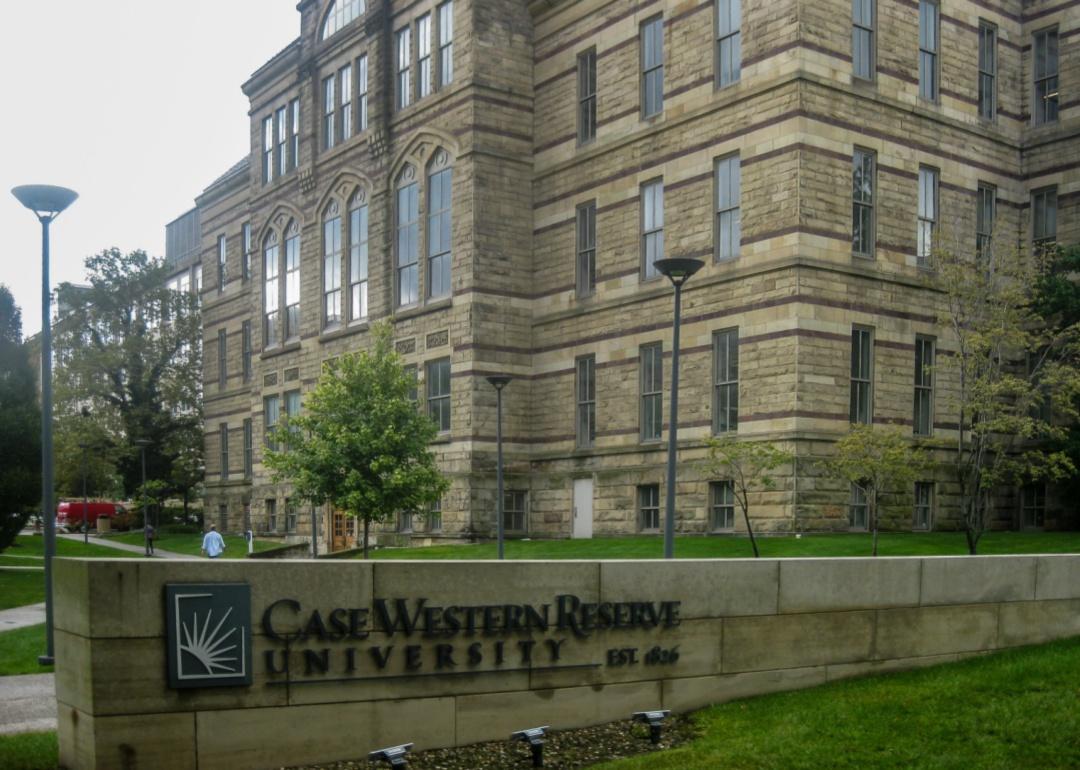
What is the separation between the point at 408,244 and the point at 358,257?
3.48 m

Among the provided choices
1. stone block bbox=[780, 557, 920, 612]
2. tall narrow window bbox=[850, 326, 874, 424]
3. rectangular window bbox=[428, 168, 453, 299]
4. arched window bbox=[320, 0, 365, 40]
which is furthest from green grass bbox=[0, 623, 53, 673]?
arched window bbox=[320, 0, 365, 40]

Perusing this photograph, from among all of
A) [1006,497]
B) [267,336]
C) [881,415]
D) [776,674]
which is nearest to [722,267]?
[881,415]

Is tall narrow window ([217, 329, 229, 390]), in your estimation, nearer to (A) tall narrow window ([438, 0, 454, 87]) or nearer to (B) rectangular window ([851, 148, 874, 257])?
(A) tall narrow window ([438, 0, 454, 87])

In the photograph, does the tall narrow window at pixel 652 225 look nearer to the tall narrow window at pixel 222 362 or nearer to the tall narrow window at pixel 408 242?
the tall narrow window at pixel 408 242

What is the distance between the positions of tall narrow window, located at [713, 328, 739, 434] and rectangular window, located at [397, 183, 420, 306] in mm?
13125

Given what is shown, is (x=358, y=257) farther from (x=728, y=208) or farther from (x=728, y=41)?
(x=728, y=41)

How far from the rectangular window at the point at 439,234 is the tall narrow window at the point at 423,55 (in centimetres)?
329

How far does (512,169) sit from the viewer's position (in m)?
39.4

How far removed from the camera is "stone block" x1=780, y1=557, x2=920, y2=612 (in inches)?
535

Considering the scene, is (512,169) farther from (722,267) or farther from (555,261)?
(722,267)

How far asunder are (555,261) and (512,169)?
11.1 feet

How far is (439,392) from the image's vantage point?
40.2 metres

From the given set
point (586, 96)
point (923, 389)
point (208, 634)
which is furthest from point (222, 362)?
point (208, 634)

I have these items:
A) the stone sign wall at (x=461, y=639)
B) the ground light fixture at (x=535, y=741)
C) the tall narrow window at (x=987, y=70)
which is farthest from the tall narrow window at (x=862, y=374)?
the ground light fixture at (x=535, y=741)
